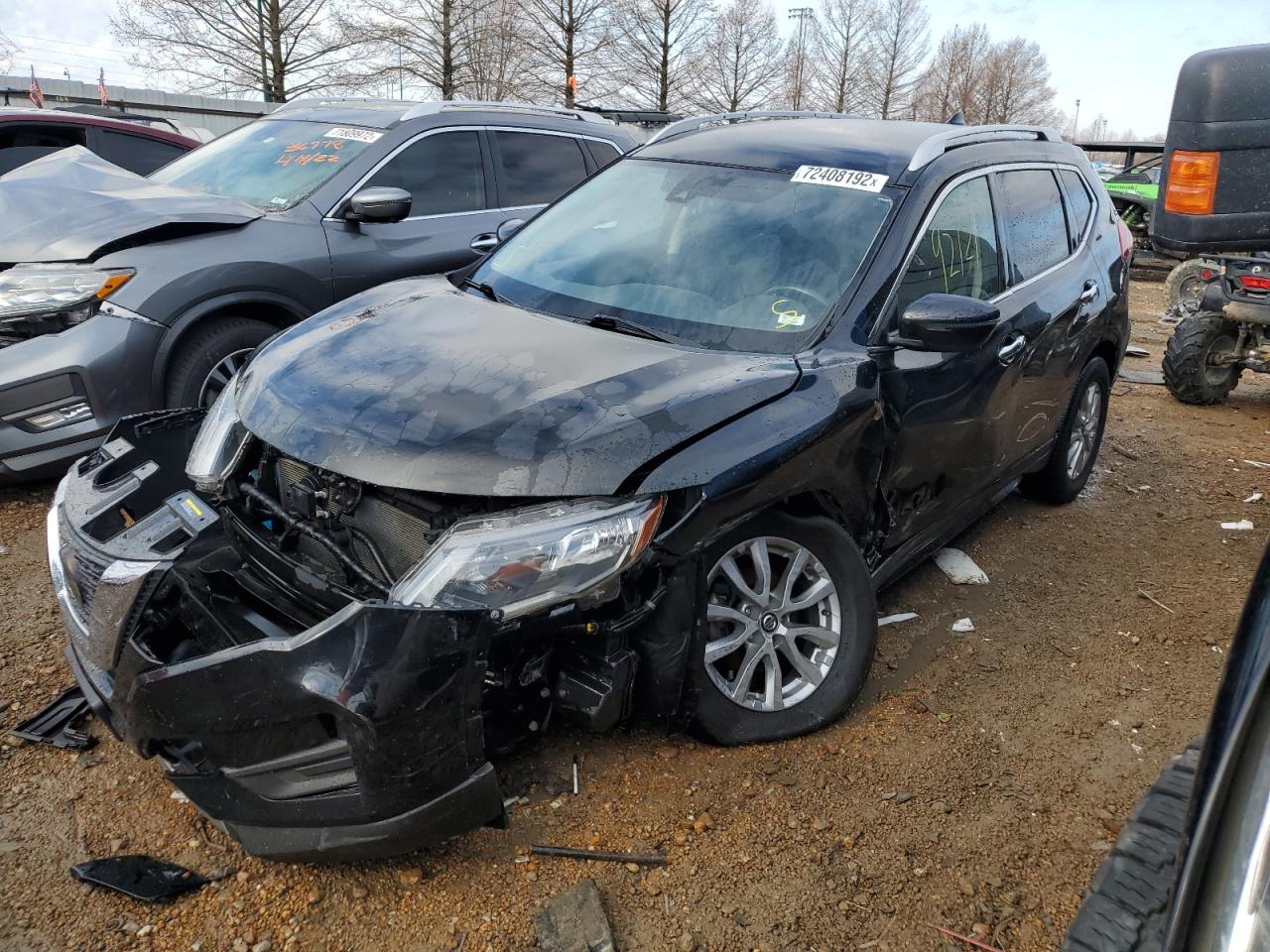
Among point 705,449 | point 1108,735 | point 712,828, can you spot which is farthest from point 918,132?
point 712,828

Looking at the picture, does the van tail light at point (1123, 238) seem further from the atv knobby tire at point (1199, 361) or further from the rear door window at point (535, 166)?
the rear door window at point (535, 166)

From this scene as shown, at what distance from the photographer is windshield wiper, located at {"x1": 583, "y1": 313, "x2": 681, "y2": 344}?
3016 millimetres

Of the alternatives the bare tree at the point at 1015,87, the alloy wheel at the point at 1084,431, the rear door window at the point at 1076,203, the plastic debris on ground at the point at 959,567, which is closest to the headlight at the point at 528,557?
the plastic debris on ground at the point at 959,567

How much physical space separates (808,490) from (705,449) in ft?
1.54

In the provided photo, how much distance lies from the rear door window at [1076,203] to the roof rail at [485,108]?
310 cm

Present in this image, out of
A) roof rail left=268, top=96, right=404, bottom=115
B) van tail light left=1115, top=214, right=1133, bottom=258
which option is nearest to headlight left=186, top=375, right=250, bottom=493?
roof rail left=268, top=96, right=404, bottom=115

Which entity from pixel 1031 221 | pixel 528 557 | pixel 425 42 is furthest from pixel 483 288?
pixel 425 42

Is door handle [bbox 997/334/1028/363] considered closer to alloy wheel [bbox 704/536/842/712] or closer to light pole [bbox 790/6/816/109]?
alloy wheel [bbox 704/536/842/712]

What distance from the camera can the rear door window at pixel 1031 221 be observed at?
3920mm

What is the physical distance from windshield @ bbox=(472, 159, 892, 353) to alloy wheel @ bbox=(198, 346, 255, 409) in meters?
1.71

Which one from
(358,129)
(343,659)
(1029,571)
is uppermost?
(358,129)

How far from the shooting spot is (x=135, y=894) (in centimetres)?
230

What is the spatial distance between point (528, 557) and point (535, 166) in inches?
173

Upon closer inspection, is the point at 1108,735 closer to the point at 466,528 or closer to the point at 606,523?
the point at 606,523
